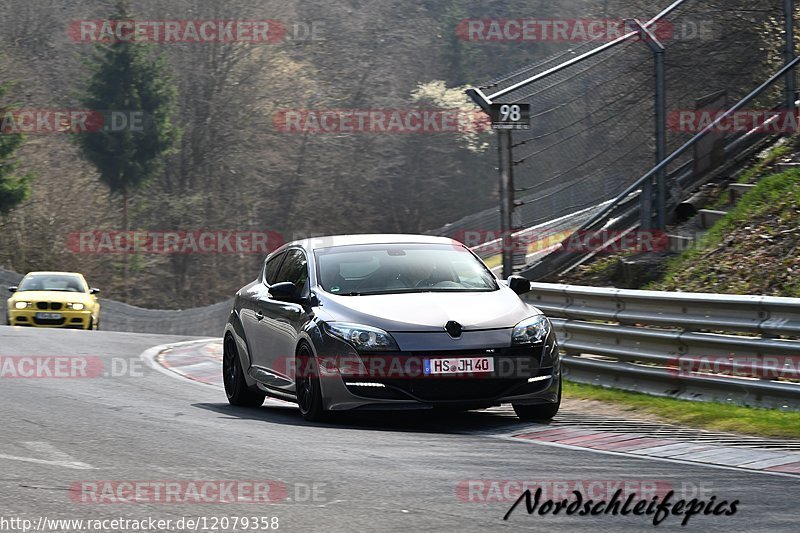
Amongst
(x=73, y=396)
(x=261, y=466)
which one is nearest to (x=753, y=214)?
(x=73, y=396)

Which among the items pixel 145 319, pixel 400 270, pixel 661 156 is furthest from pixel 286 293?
pixel 145 319

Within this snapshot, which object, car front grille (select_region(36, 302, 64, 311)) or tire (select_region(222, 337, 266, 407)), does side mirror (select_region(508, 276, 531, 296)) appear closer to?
tire (select_region(222, 337, 266, 407))

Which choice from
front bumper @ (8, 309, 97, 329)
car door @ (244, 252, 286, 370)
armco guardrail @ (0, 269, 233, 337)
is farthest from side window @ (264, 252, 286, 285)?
armco guardrail @ (0, 269, 233, 337)

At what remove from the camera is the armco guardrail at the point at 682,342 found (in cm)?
1064

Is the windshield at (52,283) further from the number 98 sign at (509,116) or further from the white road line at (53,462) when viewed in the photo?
the white road line at (53,462)

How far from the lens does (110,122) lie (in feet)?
217

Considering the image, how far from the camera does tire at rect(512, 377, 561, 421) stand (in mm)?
10797

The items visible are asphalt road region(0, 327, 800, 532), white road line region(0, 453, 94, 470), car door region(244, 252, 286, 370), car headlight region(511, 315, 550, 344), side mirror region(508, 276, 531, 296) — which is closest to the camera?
asphalt road region(0, 327, 800, 532)

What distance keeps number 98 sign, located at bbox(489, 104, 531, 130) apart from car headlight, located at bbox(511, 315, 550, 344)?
5.26 meters

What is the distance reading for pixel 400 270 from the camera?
37.2ft

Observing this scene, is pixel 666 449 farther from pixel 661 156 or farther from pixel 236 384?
pixel 661 156

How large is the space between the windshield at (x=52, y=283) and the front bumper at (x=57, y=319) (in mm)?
798

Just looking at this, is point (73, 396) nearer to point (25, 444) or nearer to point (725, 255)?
point (25, 444)

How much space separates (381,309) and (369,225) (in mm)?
67968
